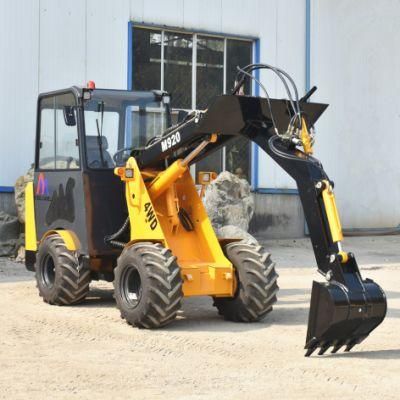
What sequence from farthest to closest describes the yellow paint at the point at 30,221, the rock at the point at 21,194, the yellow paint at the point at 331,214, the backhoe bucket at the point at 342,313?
the rock at the point at 21,194, the yellow paint at the point at 30,221, the yellow paint at the point at 331,214, the backhoe bucket at the point at 342,313

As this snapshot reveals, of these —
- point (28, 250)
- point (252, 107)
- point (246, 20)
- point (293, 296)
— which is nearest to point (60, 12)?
point (246, 20)

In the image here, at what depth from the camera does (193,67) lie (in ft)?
59.9

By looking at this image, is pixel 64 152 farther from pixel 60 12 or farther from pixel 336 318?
pixel 60 12

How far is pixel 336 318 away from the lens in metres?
7.28

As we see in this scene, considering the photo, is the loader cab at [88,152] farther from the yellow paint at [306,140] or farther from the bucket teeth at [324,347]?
the bucket teeth at [324,347]

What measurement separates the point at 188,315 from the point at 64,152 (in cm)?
235

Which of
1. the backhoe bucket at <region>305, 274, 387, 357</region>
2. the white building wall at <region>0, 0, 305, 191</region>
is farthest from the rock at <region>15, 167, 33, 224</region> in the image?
the backhoe bucket at <region>305, 274, 387, 357</region>

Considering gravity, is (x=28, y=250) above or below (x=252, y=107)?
below

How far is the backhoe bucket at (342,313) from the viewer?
7.31 metres

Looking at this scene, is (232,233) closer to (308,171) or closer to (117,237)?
(117,237)

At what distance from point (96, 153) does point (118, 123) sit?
503 mm

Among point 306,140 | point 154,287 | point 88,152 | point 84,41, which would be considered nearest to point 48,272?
point 88,152

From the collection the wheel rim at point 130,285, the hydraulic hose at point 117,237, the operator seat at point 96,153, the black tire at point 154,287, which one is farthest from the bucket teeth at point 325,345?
the operator seat at point 96,153

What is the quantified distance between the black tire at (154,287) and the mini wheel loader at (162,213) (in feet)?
0.04
